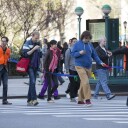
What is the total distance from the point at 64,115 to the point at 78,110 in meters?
1.29

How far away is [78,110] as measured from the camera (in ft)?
49.4

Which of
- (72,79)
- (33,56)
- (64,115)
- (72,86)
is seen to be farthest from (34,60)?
(64,115)

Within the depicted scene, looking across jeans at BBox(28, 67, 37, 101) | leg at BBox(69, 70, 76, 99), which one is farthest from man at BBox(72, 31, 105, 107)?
leg at BBox(69, 70, 76, 99)

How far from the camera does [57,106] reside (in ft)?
53.9

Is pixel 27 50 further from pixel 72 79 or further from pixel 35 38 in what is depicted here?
pixel 72 79

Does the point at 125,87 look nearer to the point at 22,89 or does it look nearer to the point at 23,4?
the point at 22,89

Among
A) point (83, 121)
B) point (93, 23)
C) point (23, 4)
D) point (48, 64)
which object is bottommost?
point (83, 121)

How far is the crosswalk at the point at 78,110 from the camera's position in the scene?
13352 millimetres

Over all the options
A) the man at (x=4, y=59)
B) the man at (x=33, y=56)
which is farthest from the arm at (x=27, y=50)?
the man at (x=4, y=59)

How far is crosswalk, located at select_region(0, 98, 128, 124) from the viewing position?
13.4 meters

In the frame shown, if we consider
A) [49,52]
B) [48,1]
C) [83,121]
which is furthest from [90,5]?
[83,121]

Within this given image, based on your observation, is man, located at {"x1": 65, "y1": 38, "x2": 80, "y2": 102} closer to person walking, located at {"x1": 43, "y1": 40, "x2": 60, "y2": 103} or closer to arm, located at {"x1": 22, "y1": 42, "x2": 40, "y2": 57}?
person walking, located at {"x1": 43, "y1": 40, "x2": 60, "y2": 103}

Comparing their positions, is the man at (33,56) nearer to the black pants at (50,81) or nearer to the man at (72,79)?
the black pants at (50,81)

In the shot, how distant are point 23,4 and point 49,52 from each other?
2921 cm
